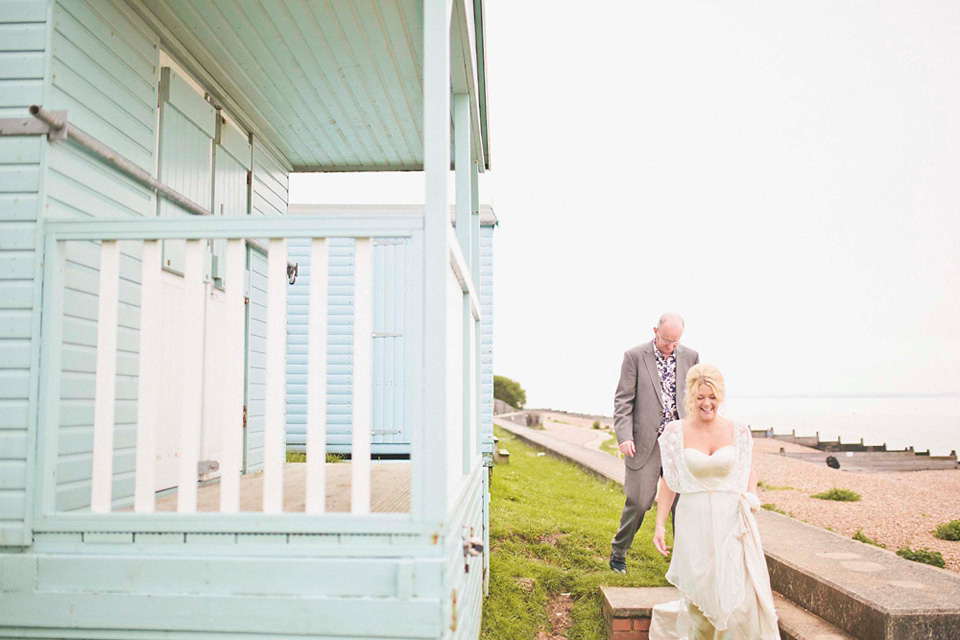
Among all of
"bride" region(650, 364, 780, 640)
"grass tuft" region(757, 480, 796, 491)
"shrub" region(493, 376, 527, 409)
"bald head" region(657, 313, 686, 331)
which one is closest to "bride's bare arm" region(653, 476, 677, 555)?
"bride" region(650, 364, 780, 640)

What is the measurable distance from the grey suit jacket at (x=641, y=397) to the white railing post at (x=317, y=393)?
2881 mm

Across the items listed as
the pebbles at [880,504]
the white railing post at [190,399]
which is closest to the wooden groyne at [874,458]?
the pebbles at [880,504]

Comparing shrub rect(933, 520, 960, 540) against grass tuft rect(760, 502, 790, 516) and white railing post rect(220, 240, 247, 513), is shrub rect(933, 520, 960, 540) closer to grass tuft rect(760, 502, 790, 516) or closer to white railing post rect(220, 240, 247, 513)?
grass tuft rect(760, 502, 790, 516)

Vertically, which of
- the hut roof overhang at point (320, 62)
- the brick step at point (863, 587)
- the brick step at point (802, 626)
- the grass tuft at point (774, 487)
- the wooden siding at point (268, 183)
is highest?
the hut roof overhang at point (320, 62)

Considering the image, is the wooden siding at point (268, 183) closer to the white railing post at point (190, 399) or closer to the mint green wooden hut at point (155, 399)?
the mint green wooden hut at point (155, 399)

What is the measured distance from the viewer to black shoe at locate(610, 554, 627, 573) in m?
4.81

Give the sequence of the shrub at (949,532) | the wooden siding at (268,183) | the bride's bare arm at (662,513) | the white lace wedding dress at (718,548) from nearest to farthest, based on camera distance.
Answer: the white lace wedding dress at (718,548)
the bride's bare arm at (662,513)
the wooden siding at (268,183)
the shrub at (949,532)

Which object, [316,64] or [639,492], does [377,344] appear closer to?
[639,492]

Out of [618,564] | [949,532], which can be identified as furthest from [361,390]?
[949,532]

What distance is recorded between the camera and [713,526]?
3.38 metres

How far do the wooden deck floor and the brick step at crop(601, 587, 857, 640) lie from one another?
1539 mm

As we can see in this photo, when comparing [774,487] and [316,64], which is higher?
[316,64]

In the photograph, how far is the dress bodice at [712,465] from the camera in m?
3.42

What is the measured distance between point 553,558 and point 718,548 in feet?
7.86
